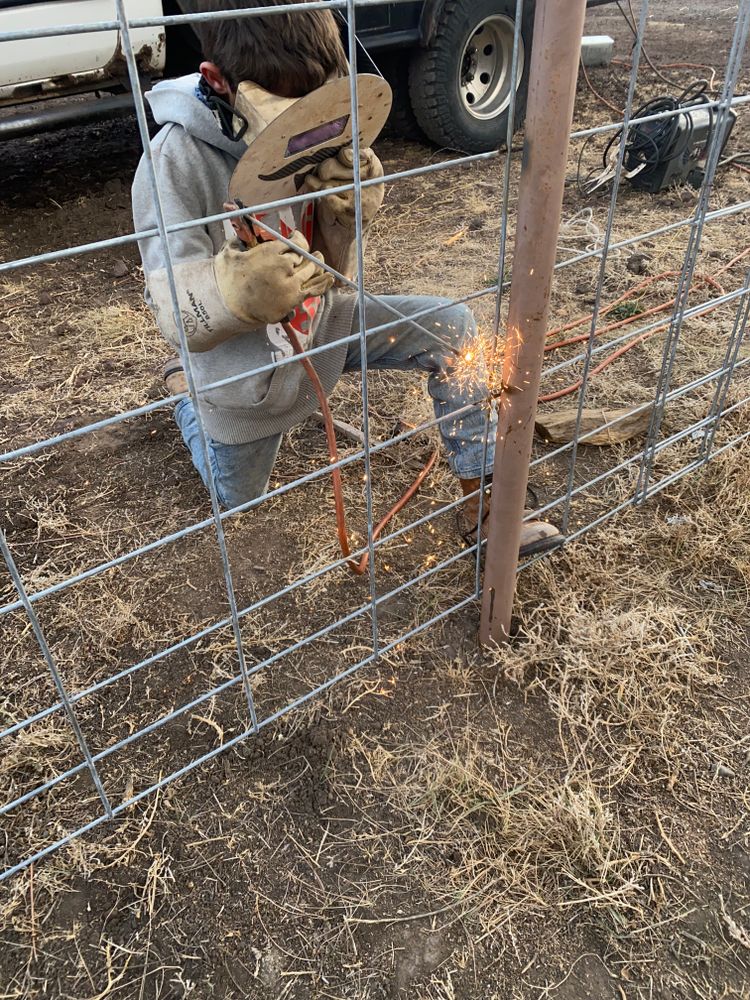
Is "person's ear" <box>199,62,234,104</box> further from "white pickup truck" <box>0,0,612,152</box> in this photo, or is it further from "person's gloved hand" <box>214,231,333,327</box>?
"white pickup truck" <box>0,0,612,152</box>

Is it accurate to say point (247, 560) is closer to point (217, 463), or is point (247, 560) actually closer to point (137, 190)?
point (217, 463)

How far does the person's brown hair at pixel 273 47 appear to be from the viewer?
4.74 ft

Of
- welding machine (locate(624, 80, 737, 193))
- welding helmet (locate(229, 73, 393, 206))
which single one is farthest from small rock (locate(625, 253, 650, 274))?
welding helmet (locate(229, 73, 393, 206))

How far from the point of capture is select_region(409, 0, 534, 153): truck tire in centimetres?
478

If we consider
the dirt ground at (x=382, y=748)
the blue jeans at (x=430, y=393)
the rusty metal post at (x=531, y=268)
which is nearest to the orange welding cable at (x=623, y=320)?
the dirt ground at (x=382, y=748)

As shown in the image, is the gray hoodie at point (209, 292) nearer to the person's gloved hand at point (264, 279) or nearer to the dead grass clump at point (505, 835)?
the person's gloved hand at point (264, 279)

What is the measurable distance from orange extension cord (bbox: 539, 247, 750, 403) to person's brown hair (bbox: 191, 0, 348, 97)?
112 cm

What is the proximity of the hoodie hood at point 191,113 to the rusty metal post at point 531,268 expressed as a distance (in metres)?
0.68

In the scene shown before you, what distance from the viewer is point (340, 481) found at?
209 centimetres

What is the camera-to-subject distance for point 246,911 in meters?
1.42

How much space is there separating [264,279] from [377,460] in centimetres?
126

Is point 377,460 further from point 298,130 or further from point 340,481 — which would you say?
point 298,130

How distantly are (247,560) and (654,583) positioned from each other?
43.9 inches

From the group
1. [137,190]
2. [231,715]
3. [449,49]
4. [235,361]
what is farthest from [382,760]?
[449,49]
